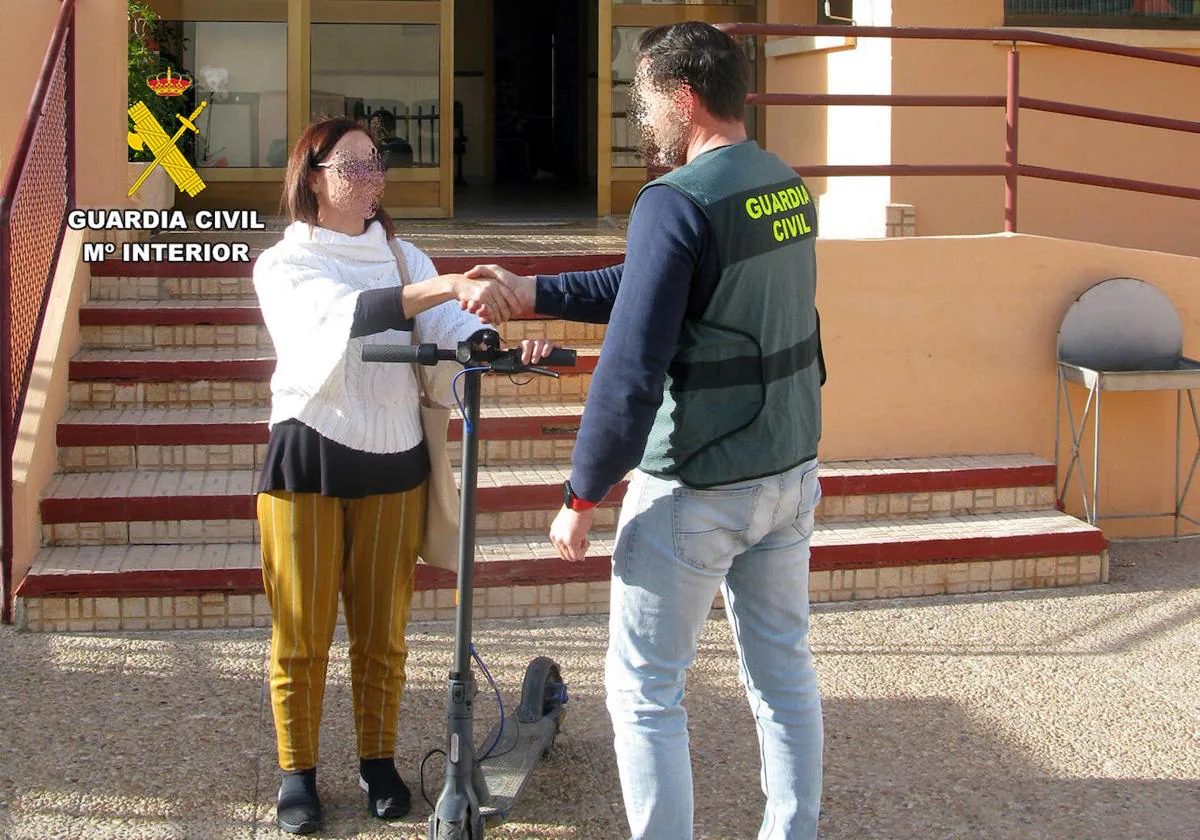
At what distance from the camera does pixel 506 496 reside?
5.94 m

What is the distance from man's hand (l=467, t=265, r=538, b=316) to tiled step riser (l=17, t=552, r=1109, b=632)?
2251 mm

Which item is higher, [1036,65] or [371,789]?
[1036,65]

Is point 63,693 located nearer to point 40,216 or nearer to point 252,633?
point 252,633

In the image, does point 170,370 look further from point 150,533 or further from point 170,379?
point 150,533

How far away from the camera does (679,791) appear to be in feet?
10.2

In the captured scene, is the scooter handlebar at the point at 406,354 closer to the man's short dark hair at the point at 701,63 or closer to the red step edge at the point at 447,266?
the man's short dark hair at the point at 701,63

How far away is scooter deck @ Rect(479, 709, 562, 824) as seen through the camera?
3.81 m

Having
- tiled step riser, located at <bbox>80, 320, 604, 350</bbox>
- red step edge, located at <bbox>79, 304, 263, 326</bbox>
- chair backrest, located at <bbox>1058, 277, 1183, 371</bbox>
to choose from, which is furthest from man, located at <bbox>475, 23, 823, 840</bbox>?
chair backrest, located at <bbox>1058, 277, 1183, 371</bbox>

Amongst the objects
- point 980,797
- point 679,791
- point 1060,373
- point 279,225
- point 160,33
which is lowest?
point 980,797

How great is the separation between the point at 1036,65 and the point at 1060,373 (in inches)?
110

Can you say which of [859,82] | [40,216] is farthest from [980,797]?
[859,82]

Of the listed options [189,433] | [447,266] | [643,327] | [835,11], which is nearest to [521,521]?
[189,433]

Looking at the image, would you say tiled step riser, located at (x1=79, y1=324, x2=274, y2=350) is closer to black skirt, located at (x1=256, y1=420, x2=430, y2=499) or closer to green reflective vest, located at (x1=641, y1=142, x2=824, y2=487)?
black skirt, located at (x1=256, y1=420, x2=430, y2=499)

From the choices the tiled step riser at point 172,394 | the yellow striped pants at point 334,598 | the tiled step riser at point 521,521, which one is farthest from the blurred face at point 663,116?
the tiled step riser at point 172,394
